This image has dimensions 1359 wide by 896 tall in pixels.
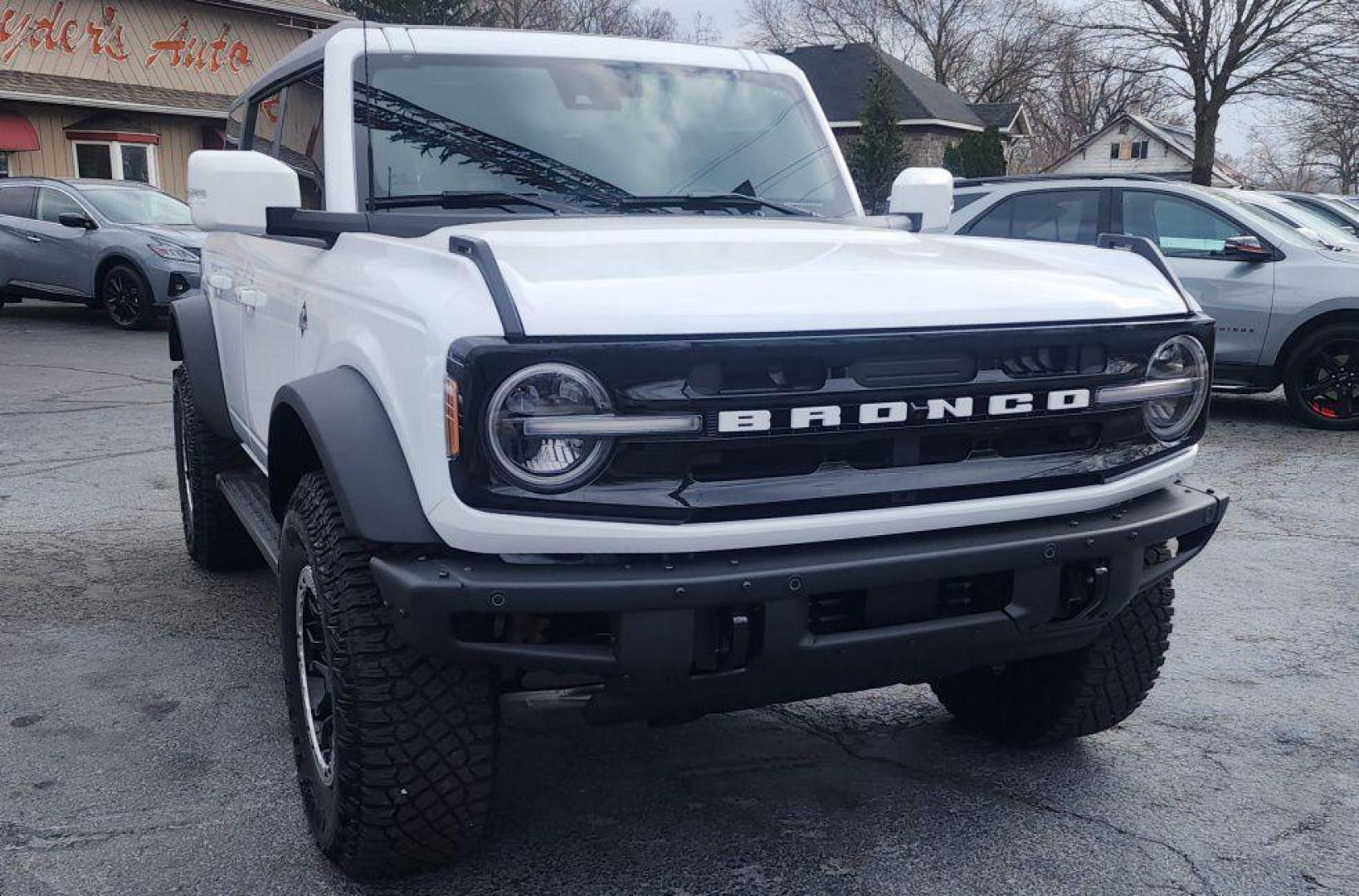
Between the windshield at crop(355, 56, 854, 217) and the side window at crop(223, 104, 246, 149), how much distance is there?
162cm

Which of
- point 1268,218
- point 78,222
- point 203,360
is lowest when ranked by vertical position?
point 203,360

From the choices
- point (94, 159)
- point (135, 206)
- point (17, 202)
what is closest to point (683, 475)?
point (135, 206)

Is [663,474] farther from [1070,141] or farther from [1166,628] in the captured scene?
[1070,141]

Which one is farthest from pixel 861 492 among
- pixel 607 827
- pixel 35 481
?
pixel 35 481

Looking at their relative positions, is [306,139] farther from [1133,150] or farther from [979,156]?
[1133,150]

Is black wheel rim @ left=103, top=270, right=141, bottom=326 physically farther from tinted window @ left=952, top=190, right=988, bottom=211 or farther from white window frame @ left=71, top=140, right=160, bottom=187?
white window frame @ left=71, top=140, right=160, bottom=187

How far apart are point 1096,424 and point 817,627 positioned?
2.60 feet

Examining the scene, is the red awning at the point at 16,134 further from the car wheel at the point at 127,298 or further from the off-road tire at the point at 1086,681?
the off-road tire at the point at 1086,681

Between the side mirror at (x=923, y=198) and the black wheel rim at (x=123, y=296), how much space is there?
12.0 metres

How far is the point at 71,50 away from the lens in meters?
24.8

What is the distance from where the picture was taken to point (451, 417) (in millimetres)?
2311

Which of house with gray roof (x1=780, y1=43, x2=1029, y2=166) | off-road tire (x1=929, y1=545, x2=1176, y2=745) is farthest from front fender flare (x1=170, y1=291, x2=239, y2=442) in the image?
house with gray roof (x1=780, y1=43, x2=1029, y2=166)

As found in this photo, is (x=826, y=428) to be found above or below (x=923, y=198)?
below

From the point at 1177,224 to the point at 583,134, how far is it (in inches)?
263
